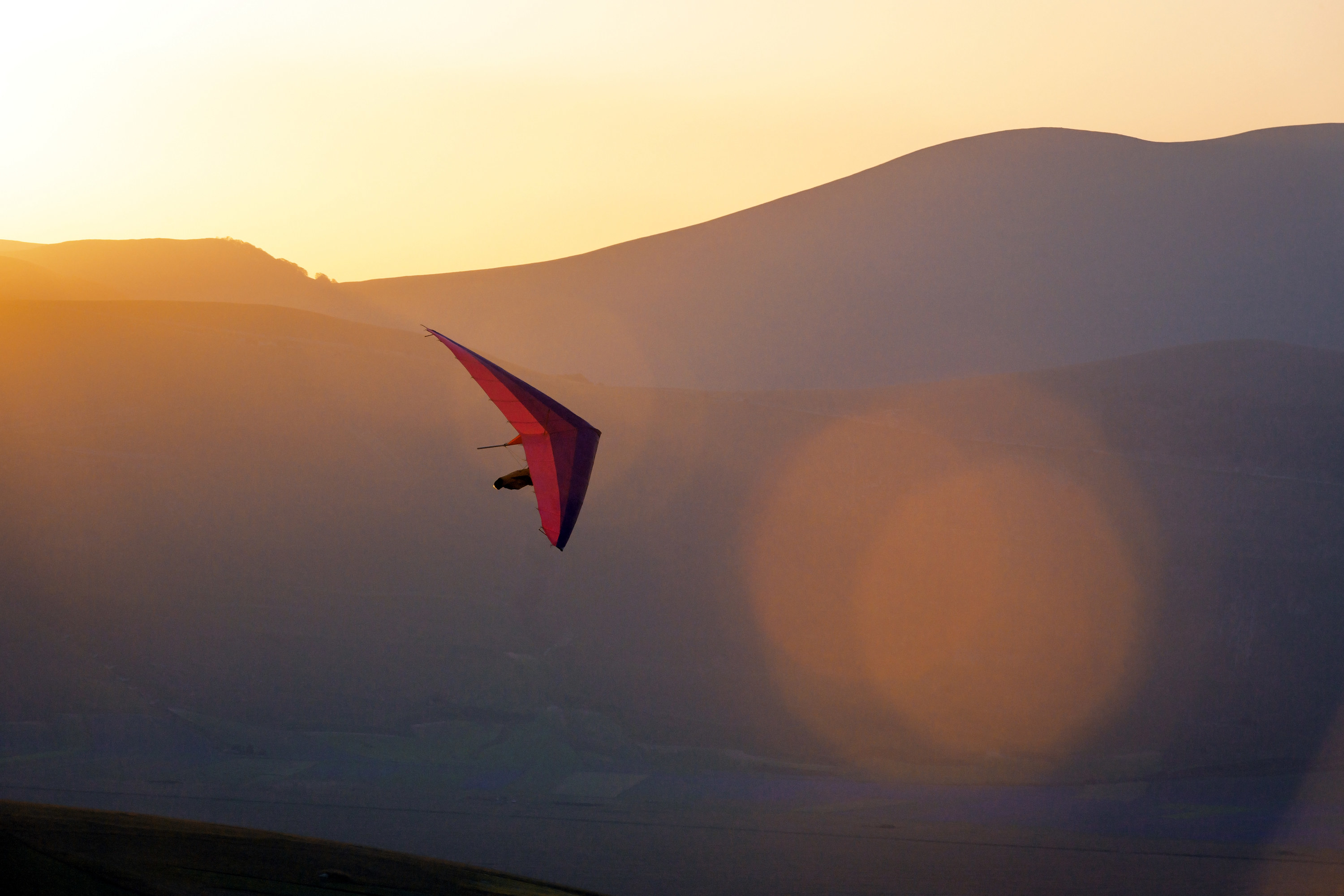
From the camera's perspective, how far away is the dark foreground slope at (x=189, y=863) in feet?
40.4

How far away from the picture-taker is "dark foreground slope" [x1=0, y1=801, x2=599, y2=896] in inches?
485

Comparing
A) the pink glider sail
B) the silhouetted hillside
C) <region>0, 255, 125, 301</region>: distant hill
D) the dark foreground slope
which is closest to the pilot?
the pink glider sail

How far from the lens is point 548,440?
46.4 feet

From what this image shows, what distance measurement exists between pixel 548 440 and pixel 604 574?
38.3 m

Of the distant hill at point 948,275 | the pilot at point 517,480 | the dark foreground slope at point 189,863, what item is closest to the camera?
the dark foreground slope at point 189,863

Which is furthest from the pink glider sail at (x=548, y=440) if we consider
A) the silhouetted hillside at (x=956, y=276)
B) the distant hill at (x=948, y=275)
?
the silhouetted hillside at (x=956, y=276)

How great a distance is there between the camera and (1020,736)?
5144cm

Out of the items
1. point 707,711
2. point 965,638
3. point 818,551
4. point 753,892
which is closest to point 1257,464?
point 965,638

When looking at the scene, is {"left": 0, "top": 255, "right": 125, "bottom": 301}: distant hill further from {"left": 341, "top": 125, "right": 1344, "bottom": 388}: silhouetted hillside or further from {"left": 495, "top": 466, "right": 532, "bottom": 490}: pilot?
{"left": 341, "top": 125, "right": 1344, "bottom": 388}: silhouetted hillside

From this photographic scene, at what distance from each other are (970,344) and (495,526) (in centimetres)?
8586

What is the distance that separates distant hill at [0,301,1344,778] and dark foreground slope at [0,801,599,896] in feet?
102

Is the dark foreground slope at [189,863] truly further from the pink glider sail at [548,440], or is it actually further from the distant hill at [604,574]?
the distant hill at [604,574]

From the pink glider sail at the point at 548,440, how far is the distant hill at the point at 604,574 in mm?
37304

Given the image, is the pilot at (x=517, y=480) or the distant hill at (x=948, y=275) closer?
the pilot at (x=517, y=480)
